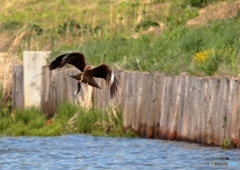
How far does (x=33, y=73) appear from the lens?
80.3 ft

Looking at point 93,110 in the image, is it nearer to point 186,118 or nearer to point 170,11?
point 186,118

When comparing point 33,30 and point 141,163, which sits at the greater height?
point 33,30

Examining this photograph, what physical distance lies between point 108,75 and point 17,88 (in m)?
9.45

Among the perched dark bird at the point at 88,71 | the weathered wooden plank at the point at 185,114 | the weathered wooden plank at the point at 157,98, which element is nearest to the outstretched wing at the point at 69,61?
the perched dark bird at the point at 88,71

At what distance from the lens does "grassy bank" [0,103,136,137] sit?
21.0m

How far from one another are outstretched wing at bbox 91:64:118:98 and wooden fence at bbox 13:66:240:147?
284 cm

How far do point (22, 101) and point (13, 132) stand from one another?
237 cm

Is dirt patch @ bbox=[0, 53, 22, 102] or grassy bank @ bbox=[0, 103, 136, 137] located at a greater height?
dirt patch @ bbox=[0, 53, 22, 102]

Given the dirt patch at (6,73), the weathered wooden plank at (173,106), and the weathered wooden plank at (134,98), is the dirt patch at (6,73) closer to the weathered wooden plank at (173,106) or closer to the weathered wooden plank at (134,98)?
the weathered wooden plank at (134,98)

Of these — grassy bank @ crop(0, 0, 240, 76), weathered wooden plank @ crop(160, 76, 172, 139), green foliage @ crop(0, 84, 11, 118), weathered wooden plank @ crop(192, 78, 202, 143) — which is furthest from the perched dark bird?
green foliage @ crop(0, 84, 11, 118)

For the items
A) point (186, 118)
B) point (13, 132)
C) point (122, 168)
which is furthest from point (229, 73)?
point (13, 132)

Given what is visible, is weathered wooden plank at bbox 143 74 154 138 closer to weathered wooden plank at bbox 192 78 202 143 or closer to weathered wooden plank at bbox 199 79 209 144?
weathered wooden plank at bbox 192 78 202 143

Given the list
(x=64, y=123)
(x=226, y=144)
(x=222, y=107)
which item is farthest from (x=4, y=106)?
(x=226, y=144)

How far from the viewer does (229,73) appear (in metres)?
18.2
